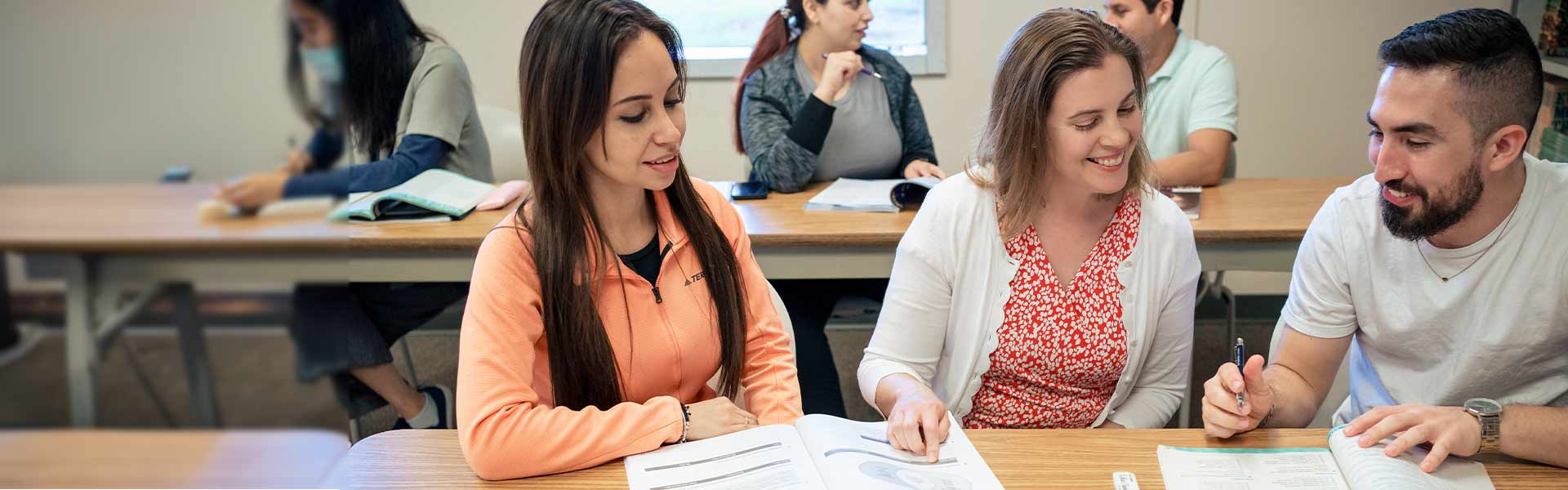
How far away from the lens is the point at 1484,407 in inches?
41.9

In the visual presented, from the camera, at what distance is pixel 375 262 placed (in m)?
2.09

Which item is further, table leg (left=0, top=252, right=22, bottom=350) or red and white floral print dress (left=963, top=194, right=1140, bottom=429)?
red and white floral print dress (left=963, top=194, right=1140, bottom=429)

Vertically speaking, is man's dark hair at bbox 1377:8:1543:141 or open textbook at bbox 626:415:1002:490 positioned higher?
man's dark hair at bbox 1377:8:1543:141

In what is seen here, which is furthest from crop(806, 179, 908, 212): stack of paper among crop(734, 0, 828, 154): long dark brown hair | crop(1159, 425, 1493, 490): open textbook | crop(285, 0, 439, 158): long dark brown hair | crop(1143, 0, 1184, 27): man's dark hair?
crop(1159, 425, 1493, 490): open textbook

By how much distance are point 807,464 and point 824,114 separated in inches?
57.4

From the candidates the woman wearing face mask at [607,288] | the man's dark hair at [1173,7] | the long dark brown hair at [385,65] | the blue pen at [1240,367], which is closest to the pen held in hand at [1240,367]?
the blue pen at [1240,367]

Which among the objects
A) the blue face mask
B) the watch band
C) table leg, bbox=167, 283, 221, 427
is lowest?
the watch band

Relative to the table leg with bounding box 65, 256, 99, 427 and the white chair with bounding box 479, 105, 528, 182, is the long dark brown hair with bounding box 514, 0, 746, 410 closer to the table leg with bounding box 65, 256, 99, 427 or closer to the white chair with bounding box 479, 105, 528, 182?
the table leg with bounding box 65, 256, 99, 427

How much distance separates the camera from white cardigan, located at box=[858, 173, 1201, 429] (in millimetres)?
1450

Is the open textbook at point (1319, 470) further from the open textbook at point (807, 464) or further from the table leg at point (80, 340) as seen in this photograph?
the table leg at point (80, 340)

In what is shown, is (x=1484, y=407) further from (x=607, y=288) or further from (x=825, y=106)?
(x=825, y=106)

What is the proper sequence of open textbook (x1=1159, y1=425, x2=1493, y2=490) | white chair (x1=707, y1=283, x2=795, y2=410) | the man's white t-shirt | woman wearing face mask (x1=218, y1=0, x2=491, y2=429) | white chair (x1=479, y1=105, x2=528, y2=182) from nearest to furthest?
1. open textbook (x1=1159, y1=425, x2=1493, y2=490)
2. the man's white t-shirt
3. white chair (x1=707, y1=283, x2=795, y2=410)
4. woman wearing face mask (x1=218, y1=0, x2=491, y2=429)
5. white chair (x1=479, y1=105, x2=528, y2=182)

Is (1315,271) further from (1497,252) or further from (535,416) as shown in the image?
(535,416)

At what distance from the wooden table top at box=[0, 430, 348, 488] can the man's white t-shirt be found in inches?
55.1
